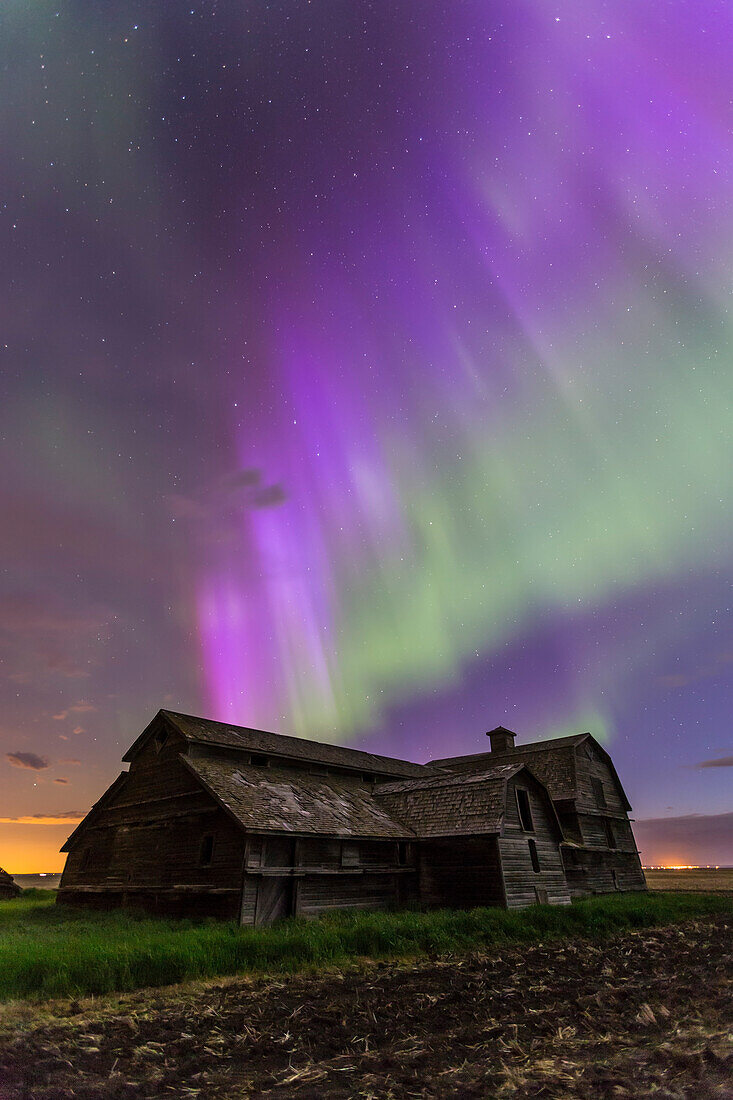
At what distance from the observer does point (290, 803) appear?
25.3m

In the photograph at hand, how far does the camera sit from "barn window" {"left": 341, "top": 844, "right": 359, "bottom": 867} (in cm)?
2423

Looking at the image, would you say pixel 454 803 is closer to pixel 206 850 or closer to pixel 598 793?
pixel 206 850

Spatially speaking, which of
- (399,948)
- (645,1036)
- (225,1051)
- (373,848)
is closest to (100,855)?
(373,848)

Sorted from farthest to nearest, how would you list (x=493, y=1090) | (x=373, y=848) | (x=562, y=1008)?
Answer: 1. (x=373, y=848)
2. (x=562, y=1008)
3. (x=493, y=1090)

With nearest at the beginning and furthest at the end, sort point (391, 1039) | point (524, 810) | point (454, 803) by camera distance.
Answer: point (391, 1039) < point (524, 810) < point (454, 803)

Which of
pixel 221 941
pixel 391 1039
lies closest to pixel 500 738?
pixel 221 941

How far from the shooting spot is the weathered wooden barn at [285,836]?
22.0 m

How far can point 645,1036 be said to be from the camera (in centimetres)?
933

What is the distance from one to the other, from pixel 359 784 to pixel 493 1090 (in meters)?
29.3

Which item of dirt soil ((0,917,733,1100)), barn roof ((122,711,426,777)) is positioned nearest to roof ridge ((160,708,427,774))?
barn roof ((122,711,426,777))

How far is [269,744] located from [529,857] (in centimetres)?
1344

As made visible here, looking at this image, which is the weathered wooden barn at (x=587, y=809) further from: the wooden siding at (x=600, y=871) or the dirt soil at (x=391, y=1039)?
the dirt soil at (x=391, y=1039)

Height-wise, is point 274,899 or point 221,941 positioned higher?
point 274,899

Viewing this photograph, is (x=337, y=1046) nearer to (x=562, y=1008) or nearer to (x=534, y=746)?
(x=562, y=1008)
